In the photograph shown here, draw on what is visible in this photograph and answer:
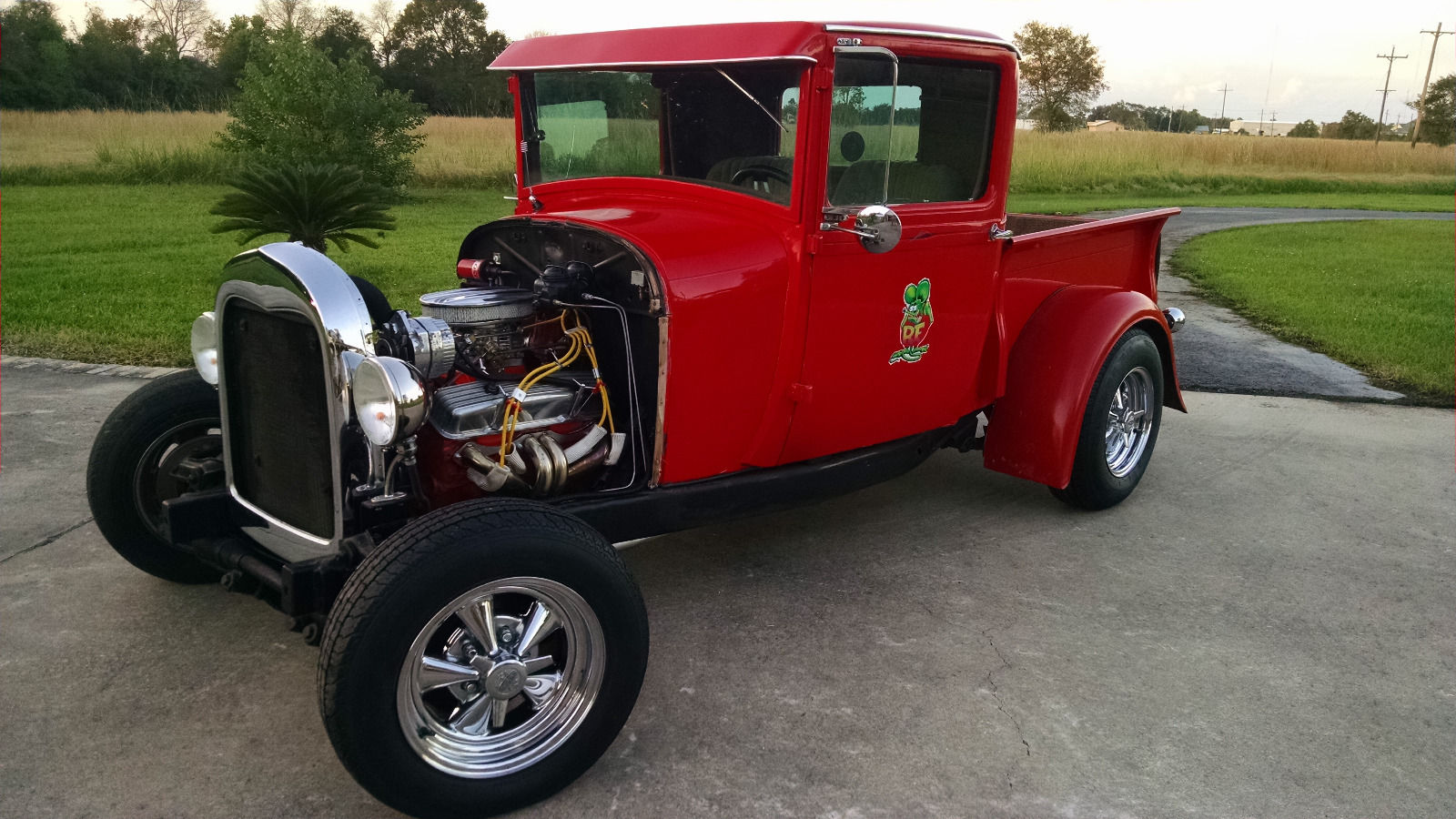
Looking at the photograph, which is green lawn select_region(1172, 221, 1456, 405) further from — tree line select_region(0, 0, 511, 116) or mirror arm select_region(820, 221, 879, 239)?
tree line select_region(0, 0, 511, 116)

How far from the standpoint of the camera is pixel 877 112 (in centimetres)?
334

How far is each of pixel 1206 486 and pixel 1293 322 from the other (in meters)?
4.66

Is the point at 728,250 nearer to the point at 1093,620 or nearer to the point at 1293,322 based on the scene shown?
the point at 1093,620

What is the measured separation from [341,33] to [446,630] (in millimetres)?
46232

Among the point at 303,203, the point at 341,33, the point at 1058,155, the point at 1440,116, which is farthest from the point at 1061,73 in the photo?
the point at 303,203

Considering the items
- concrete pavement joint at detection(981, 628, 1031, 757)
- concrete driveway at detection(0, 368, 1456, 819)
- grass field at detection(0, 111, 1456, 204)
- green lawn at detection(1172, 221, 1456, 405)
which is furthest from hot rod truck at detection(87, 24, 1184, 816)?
grass field at detection(0, 111, 1456, 204)

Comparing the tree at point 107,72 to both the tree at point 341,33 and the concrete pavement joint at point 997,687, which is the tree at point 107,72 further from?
the concrete pavement joint at point 997,687

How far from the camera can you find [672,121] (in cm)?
371

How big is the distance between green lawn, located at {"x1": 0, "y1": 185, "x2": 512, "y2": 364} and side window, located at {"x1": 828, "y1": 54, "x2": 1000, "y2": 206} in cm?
527

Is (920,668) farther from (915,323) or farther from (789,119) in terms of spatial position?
(789,119)

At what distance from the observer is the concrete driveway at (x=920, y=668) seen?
2.66m

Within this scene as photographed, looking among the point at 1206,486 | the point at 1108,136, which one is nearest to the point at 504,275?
the point at 1206,486

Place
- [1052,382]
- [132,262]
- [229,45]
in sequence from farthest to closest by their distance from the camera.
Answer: [229,45] < [132,262] < [1052,382]

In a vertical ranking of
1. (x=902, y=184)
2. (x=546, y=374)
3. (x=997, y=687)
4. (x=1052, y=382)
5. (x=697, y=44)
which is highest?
(x=697, y=44)
